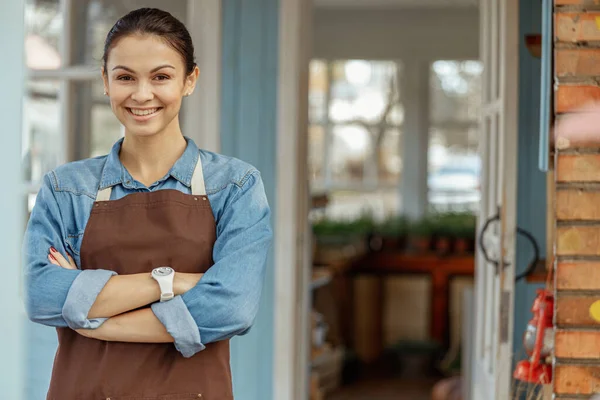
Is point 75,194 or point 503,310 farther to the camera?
point 503,310

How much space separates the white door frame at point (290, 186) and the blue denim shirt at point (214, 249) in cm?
146

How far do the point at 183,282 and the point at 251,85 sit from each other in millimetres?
1678

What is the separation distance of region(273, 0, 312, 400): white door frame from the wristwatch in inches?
63.0

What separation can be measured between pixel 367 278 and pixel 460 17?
2.40 metres

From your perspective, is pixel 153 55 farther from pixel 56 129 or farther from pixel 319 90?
pixel 319 90

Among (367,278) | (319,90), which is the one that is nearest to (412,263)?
(367,278)

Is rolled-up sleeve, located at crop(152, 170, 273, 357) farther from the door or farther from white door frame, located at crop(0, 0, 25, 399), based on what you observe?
the door

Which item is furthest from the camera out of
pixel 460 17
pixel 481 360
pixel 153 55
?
pixel 460 17

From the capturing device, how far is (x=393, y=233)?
6996 millimetres

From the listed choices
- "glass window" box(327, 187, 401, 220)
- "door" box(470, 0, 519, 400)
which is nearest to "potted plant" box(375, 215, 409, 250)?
"glass window" box(327, 187, 401, 220)

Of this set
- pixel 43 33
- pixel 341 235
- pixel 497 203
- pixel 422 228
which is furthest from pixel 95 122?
pixel 422 228

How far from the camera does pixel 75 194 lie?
67.4 inches

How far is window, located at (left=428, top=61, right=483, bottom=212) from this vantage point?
7.41 m

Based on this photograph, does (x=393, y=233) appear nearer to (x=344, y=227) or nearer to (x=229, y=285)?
(x=344, y=227)
